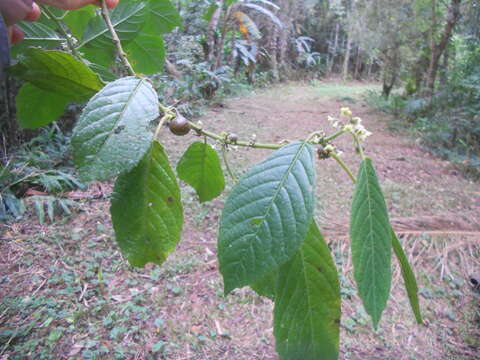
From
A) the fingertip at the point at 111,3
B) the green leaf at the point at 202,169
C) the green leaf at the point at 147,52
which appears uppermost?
the fingertip at the point at 111,3

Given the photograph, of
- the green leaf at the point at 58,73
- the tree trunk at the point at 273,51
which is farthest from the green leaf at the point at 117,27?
the tree trunk at the point at 273,51

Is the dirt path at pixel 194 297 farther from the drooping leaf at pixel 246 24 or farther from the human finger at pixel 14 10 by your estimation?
the drooping leaf at pixel 246 24

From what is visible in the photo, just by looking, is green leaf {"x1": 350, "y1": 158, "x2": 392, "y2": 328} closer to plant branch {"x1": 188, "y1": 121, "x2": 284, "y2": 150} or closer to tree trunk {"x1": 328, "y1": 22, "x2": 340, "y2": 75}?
plant branch {"x1": 188, "y1": 121, "x2": 284, "y2": 150}

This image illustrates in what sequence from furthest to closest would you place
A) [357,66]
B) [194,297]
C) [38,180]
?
[357,66], [38,180], [194,297]

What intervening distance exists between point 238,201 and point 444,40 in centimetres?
510

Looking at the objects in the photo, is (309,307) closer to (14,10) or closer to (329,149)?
(329,149)

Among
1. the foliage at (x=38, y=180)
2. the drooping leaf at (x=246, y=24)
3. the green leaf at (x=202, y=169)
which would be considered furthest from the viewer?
the drooping leaf at (x=246, y=24)

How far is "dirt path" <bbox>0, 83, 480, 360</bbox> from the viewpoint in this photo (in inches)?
56.4

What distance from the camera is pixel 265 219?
1.01 ft

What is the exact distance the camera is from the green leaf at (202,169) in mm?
520

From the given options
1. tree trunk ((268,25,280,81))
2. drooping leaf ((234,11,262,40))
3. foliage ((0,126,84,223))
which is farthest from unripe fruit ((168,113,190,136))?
tree trunk ((268,25,280,81))

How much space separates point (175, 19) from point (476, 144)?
12.9ft

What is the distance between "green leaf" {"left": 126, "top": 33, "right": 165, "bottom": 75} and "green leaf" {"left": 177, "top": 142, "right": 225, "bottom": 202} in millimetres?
187

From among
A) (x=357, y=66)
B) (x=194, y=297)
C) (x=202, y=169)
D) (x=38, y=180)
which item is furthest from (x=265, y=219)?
(x=357, y=66)
